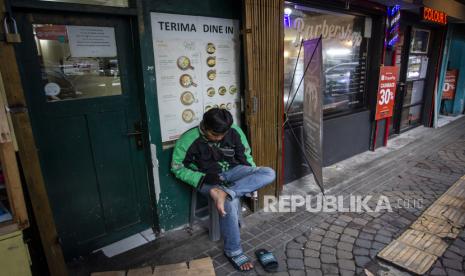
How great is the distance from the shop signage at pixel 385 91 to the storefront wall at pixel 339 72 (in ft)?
0.36

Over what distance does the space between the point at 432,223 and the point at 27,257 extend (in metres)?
3.83

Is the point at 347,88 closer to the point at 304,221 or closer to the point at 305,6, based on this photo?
the point at 305,6

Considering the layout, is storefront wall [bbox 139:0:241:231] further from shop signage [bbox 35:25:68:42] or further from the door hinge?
the door hinge

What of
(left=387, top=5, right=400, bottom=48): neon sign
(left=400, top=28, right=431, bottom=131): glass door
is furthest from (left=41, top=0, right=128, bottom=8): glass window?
(left=400, top=28, right=431, bottom=131): glass door

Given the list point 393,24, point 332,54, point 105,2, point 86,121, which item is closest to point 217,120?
point 86,121

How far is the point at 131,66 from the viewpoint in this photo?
2.80m

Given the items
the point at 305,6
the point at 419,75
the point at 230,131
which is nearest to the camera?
the point at 230,131

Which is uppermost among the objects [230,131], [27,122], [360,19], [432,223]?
[360,19]

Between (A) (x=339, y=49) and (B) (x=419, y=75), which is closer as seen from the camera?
(A) (x=339, y=49)

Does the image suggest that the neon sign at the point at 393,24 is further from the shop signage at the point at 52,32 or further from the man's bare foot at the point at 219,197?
the shop signage at the point at 52,32

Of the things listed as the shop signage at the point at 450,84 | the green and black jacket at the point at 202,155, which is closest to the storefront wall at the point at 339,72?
the green and black jacket at the point at 202,155

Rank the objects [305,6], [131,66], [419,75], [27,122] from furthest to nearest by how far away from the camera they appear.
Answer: [419,75]
[305,6]
[131,66]
[27,122]

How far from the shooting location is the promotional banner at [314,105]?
139 inches

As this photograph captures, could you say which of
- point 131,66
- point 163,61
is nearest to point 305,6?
point 163,61
